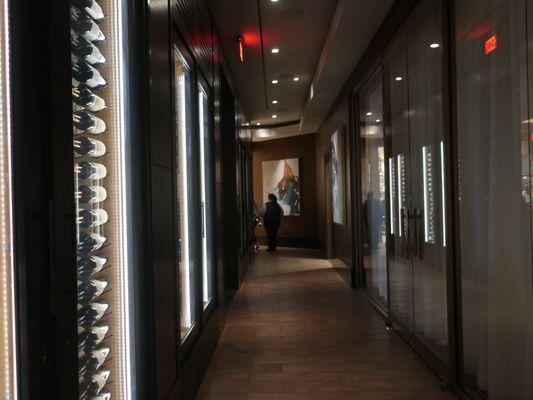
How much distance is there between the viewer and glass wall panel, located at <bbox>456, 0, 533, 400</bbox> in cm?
207

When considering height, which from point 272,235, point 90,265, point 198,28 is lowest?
point 272,235

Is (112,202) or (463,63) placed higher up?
(463,63)

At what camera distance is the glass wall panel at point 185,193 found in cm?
285

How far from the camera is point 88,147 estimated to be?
1.60 metres

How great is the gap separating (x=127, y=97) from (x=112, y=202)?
461 millimetres

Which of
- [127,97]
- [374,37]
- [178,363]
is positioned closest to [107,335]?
[178,363]

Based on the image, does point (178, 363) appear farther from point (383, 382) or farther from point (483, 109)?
point (483, 109)

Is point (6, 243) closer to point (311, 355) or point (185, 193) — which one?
point (185, 193)

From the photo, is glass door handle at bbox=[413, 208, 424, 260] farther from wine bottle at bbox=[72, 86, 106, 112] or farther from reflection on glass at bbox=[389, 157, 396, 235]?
wine bottle at bbox=[72, 86, 106, 112]

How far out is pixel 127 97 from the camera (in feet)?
6.22

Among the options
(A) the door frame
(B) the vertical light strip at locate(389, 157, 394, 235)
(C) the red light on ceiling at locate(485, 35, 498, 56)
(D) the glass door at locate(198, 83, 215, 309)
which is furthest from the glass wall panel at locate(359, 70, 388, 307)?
(A) the door frame

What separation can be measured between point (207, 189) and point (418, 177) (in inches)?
70.1

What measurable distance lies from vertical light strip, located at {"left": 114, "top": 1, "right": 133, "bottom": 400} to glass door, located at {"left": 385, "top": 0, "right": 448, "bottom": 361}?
2132 mm

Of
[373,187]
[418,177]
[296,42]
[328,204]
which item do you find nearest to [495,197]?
[418,177]
